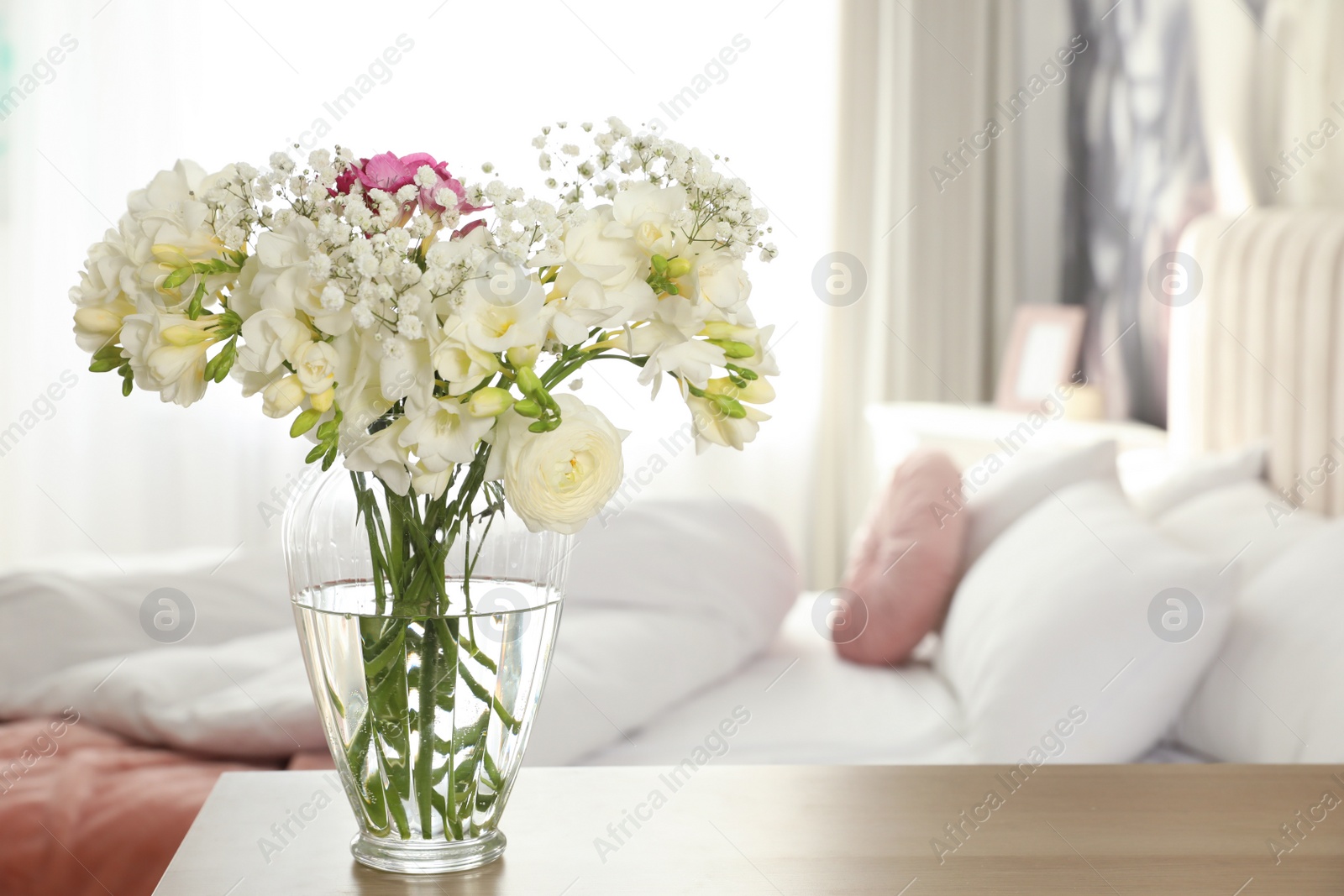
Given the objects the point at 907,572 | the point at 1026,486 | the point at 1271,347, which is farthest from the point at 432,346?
the point at 1271,347

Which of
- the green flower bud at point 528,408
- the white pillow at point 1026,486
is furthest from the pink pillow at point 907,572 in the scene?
the green flower bud at point 528,408

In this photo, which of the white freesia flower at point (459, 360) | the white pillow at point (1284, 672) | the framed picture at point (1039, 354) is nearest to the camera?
the white freesia flower at point (459, 360)

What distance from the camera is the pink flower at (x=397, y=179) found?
69 cm

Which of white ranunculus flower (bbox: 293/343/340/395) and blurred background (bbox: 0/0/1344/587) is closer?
white ranunculus flower (bbox: 293/343/340/395)

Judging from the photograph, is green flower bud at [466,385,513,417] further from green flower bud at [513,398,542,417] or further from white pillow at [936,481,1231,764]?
white pillow at [936,481,1231,764]

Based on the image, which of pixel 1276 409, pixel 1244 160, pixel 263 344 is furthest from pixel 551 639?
pixel 1244 160

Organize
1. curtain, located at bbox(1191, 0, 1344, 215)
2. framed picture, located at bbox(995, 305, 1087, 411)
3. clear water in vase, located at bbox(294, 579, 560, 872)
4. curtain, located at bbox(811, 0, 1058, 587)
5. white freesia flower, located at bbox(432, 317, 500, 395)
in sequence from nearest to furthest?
white freesia flower, located at bbox(432, 317, 500, 395) → clear water in vase, located at bbox(294, 579, 560, 872) → curtain, located at bbox(1191, 0, 1344, 215) → framed picture, located at bbox(995, 305, 1087, 411) → curtain, located at bbox(811, 0, 1058, 587)

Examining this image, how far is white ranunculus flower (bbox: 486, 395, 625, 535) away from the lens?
26.4 inches

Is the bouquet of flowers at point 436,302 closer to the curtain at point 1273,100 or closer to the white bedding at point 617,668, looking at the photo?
the white bedding at point 617,668

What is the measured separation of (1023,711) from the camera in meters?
1.56

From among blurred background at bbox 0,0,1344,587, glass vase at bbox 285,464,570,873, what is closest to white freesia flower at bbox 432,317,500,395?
glass vase at bbox 285,464,570,873

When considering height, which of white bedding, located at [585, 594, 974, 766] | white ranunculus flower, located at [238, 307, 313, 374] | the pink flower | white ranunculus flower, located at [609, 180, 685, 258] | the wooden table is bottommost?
white bedding, located at [585, 594, 974, 766]

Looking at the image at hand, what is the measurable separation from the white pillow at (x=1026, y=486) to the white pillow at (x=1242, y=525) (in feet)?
0.49

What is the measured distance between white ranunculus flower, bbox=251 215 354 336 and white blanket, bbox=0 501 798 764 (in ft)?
3.40
